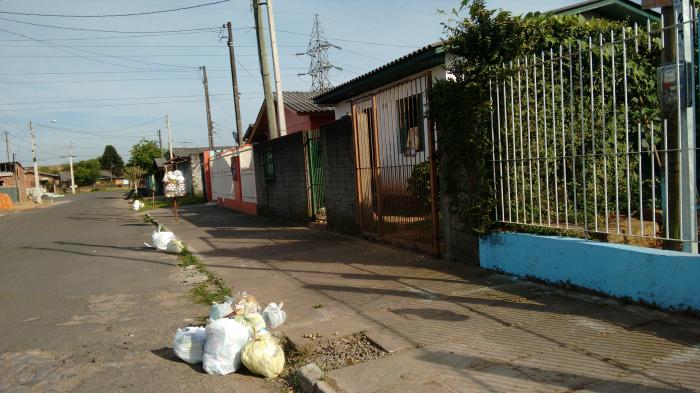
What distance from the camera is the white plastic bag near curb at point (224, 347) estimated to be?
415 cm

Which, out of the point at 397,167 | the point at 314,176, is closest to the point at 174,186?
the point at 314,176

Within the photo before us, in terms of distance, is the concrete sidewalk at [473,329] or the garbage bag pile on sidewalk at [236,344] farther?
the garbage bag pile on sidewalk at [236,344]

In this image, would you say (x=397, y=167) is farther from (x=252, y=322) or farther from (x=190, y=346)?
(x=190, y=346)

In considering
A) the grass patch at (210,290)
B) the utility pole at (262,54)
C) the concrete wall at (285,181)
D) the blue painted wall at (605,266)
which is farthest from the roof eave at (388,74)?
the grass patch at (210,290)

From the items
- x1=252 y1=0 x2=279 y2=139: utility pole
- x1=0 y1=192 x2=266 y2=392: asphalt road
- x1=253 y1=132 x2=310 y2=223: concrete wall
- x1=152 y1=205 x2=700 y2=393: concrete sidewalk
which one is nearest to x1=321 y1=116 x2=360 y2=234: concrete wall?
x1=253 y1=132 x2=310 y2=223: concrete wall

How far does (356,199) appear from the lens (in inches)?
382

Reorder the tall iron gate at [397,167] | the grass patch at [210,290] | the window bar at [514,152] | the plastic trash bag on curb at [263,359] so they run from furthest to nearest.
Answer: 1. the tall iron gate at [397,167]
2. the grass patch at [210,290]
3. the window bar at [514,152]
4. the plastic trash bag on curb at [263,359]

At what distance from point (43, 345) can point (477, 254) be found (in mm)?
4891

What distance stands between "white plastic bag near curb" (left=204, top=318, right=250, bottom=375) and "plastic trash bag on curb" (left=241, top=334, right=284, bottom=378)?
4.2 inches

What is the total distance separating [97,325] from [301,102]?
51.3 ft

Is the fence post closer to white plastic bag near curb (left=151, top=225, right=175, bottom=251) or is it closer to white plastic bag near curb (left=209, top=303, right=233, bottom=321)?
white plastic bag near curb (left=209, top=303, right=233, bottom=321)

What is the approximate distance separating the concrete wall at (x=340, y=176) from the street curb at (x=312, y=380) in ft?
19.7

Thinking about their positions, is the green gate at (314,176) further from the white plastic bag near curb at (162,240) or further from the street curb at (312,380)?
the street curb at (312,380)

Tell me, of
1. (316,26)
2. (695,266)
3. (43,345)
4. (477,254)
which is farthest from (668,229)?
(316,26)
